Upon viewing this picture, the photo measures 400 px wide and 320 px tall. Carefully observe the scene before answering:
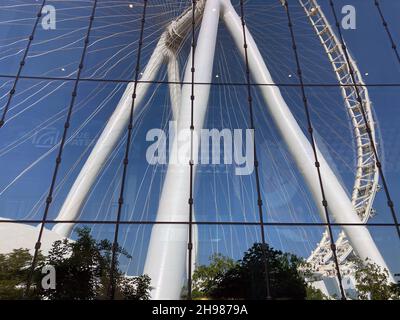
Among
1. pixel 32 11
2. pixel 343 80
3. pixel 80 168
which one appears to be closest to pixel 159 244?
pixel 80 168

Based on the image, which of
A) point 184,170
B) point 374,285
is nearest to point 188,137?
point 184,170

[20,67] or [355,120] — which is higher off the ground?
[355,120]

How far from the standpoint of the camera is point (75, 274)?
20.9ft

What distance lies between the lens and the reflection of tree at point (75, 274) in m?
6.13

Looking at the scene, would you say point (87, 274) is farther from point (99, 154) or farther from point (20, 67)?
point (20, 67)

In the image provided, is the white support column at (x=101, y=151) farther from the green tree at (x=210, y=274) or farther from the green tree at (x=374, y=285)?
the green tree at (x=374, y=285)

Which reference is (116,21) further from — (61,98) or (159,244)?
(159,244)

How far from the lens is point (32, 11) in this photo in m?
10.4

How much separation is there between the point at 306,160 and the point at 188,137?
3.05 m

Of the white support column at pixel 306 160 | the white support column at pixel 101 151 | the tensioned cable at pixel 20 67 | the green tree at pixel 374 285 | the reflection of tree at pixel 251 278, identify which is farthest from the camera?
the white support column at pixel 101 151

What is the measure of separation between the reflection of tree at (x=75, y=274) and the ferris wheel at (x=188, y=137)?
335 millimetres

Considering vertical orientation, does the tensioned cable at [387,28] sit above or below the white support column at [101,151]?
above

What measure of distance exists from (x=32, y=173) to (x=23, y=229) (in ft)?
5.55

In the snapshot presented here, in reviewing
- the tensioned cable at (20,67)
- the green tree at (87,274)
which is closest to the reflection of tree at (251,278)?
the green tree at (87,274)
